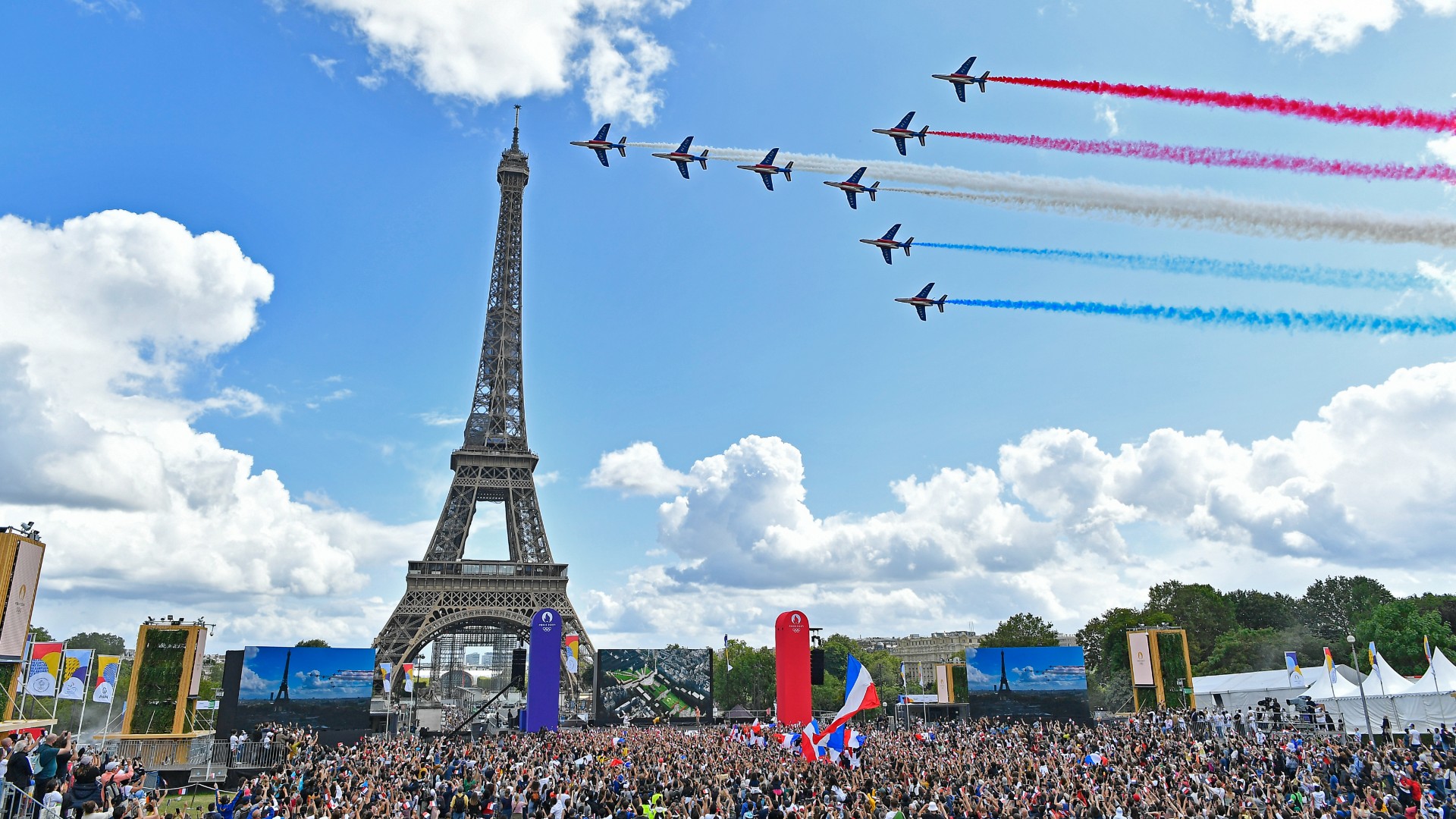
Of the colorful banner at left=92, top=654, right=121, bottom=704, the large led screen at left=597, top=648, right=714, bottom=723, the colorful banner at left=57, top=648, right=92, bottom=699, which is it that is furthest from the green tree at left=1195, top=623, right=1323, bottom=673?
the colorful banner at left=57, top=648, right=92, bottom=699

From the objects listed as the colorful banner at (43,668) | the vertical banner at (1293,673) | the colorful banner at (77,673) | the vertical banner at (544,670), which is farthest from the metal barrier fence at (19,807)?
Result: the vertical banner at (1293,673)

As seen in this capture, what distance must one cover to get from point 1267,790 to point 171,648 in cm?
3789

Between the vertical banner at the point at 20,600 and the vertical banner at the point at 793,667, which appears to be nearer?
the vertical banner at the point at 20,600

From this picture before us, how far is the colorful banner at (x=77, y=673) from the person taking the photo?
25.6m

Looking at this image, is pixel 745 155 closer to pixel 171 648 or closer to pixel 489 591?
pixel 171 648

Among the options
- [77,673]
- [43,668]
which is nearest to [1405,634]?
[77,673]

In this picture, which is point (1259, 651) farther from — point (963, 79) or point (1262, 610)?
point (963, 79)

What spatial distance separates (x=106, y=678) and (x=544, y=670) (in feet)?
47.7

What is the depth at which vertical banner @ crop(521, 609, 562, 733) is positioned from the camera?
33.0m

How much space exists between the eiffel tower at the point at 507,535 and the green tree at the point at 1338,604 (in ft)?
254

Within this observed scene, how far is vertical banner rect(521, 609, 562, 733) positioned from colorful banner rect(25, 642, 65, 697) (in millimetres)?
14551

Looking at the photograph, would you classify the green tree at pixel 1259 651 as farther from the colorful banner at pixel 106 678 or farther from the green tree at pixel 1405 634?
the colorful banner at pixel 106 678

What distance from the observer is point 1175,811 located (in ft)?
47.3

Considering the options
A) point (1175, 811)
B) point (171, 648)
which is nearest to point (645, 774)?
point (1175, 811)
